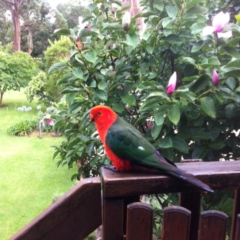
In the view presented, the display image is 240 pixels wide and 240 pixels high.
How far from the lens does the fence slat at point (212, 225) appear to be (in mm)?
597

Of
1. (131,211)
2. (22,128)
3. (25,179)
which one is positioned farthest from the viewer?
(22,128)

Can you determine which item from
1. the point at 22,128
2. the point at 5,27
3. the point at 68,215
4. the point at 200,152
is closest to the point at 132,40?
the point at 200,152

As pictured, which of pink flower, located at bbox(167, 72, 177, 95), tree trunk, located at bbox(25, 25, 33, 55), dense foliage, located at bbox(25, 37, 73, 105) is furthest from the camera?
tree trunk, located at bbox(25, 25, 33, 55)

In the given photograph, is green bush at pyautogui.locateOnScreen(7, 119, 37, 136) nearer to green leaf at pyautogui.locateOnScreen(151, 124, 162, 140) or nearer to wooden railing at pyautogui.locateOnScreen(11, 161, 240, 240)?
green leaf at pyautogui.locateOnScreen(151, 124, 162, 140)

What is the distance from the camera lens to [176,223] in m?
0.59

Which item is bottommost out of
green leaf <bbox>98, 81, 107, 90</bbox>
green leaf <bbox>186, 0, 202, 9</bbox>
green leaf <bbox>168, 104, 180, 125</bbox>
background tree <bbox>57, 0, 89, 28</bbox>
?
green leaf <bbox>168, 104, 180, 125</bbox>

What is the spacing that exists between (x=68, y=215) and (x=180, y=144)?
514mm

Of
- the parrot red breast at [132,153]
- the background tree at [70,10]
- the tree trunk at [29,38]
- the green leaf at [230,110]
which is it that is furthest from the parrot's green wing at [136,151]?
the background tree at [70,10]

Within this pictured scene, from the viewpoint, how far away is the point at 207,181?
62 cm

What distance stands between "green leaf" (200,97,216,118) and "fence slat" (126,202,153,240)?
1.55 ft

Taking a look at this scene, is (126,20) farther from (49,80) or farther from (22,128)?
(49,80)

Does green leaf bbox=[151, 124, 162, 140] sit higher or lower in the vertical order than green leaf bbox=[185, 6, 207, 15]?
lower

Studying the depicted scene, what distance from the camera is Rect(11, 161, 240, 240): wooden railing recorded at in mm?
587

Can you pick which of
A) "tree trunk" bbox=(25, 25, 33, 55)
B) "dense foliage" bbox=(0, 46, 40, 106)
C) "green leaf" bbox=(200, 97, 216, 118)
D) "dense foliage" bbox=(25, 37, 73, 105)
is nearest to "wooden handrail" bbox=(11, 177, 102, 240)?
"green leaf" bbox=(200, 97, 216, 118)
